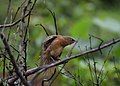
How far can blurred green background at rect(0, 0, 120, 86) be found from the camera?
5.70 feet

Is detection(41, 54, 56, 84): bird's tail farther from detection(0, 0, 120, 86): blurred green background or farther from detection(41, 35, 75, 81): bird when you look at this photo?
detection(0, 0, 120, 86): blurred green background

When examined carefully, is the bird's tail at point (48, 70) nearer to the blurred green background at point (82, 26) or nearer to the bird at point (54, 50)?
the bird at point (54, 50)

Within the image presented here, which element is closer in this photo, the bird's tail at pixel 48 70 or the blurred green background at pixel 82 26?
the bird's tail at pixel 48 70

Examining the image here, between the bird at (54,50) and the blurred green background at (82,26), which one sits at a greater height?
the bird at (54,50)

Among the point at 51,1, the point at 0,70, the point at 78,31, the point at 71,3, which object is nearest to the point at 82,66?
the point at 78,31

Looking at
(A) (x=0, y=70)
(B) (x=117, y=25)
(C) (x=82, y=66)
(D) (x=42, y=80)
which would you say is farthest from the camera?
(B) (x=117, y=25)

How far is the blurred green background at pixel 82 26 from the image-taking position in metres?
1.74

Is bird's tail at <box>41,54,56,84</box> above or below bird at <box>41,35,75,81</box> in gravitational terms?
below

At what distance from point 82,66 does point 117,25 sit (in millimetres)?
525

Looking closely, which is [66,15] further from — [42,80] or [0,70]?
[42,80]

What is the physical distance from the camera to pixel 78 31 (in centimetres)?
194

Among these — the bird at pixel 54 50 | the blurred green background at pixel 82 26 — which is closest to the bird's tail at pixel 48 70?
the bird at pixel 54 50

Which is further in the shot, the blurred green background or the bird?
the blurred green background

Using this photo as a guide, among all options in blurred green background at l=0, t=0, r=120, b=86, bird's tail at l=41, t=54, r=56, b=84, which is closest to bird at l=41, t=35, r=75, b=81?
bird's tail at l=41, t=54, r=56, b=84
